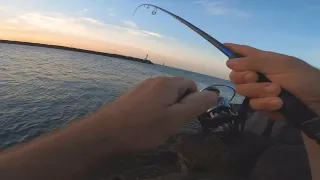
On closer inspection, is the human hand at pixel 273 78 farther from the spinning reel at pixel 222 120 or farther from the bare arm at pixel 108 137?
the spinning reel at pixel 222 120

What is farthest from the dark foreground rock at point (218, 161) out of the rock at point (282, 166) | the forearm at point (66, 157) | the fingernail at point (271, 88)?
the forearm at point (66, 157)

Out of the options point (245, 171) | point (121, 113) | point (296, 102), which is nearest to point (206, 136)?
point (245, 171)

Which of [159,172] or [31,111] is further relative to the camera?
[31,111]

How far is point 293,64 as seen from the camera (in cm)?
168

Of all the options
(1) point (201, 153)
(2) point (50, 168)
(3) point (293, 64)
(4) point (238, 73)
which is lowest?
(1) point (201, 153)

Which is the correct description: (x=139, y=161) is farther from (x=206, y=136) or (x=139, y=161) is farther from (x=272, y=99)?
Result: (x=272, y=99)

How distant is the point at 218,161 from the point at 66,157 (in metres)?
6.51

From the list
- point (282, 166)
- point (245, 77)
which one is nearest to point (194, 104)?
point (245, 77)

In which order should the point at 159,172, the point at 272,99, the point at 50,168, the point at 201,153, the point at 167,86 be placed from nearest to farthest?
the point at 50,168 < the point at 167,86 < the point at 272,99 < the point at 159,172 < the point at 201,153

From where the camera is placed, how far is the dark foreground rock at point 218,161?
609 cm

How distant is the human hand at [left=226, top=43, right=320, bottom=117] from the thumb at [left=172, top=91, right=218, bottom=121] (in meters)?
0.29

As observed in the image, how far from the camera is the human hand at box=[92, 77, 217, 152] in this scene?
116 cm

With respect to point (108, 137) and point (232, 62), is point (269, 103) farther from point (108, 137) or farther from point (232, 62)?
point (108, 137)

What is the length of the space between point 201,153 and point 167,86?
626cm
